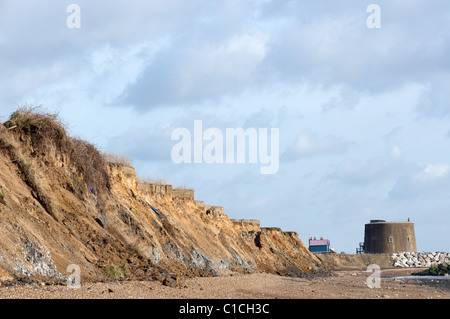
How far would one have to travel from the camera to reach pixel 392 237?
311ft

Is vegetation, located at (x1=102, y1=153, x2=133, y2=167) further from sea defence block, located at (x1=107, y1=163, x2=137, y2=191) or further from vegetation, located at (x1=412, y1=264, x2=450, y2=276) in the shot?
vegetation, located at (x1=412, y1=264, x2=450, y2=276)

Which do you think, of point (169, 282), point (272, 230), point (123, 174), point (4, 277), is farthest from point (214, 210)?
point (4, 277)

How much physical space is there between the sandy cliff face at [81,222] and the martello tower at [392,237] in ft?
198

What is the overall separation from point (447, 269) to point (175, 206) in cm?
2639

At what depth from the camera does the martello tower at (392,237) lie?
94688 millimetres

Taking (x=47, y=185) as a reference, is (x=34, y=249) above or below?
below

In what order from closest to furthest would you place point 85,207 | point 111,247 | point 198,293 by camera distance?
point 198,293
point 111,247
point 85,207

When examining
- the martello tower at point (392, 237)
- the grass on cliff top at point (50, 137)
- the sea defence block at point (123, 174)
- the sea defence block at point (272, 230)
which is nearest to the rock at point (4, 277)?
the grass on cliff top at point (50, 137)

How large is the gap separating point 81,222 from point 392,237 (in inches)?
3111

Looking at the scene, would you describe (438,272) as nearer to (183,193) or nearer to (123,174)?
(183,193)
